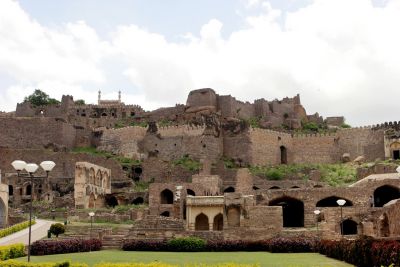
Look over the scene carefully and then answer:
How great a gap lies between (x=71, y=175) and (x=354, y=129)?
112ft

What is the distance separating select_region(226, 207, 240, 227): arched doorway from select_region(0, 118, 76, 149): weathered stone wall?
3379 cm

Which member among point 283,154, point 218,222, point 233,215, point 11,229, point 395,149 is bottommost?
point 11,229

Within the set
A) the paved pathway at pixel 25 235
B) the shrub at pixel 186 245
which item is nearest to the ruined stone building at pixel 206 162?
the shrub at pixel 186 245

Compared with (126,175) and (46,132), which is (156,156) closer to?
(126,175)

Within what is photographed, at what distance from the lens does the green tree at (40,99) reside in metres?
89.2

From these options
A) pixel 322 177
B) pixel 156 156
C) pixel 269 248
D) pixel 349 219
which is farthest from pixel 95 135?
pixel 269 248

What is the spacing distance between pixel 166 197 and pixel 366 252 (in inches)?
1370

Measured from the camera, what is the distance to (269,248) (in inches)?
1168

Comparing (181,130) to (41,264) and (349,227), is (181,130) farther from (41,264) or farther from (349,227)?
(41,264)

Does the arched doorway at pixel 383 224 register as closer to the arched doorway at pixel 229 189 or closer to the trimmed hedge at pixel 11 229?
the arched doorway at pixel 229 189

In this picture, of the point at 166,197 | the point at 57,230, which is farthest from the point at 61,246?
the point at 166,197

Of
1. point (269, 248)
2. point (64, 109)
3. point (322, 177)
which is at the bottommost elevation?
point (269, 248)

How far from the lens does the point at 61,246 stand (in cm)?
2773

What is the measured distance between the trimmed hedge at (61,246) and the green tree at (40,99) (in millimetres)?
62782
